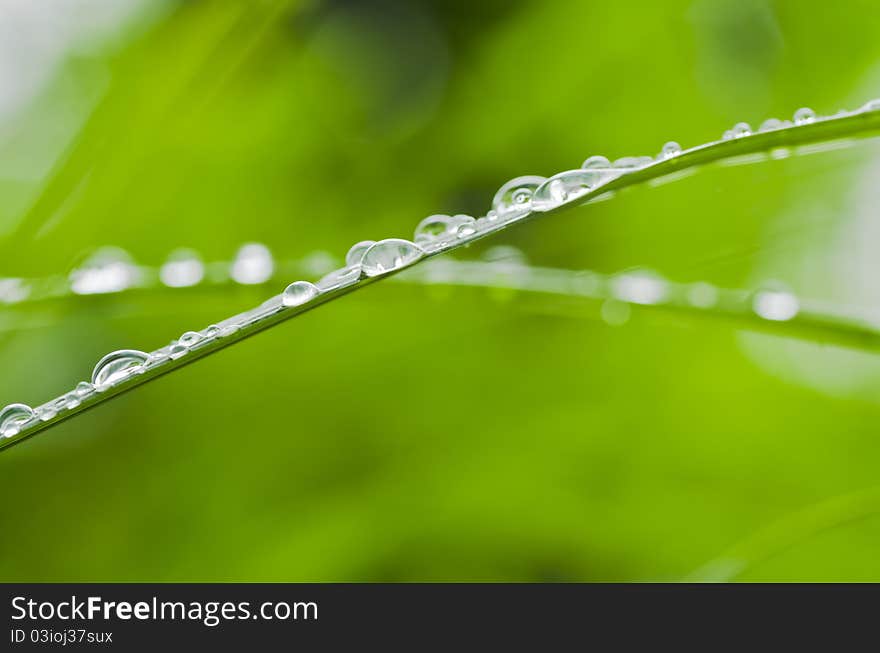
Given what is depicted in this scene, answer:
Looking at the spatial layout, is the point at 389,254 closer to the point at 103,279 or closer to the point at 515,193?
the point at 515,193

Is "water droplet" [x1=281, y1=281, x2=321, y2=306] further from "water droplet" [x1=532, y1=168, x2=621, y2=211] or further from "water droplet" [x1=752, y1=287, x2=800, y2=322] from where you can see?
"water droplet" [x1=752, y1=287, x2=800, y2=322]

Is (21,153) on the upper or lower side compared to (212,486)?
upper

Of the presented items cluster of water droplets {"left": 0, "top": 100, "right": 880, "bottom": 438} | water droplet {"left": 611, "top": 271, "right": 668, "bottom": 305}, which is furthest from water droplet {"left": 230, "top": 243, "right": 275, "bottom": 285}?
water droplet {"left": 611, "top": 271, "right": 668, "bottom": 305}

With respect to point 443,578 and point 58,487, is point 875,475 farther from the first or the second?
point 58,487

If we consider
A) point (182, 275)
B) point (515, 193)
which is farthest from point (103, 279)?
point (515, 193)

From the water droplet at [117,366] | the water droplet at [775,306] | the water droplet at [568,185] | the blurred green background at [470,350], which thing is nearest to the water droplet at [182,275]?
the blurred green background at [470,350]

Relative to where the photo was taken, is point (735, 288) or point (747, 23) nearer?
point (735, 288)

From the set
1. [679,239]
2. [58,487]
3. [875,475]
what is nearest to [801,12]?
[679,239]
